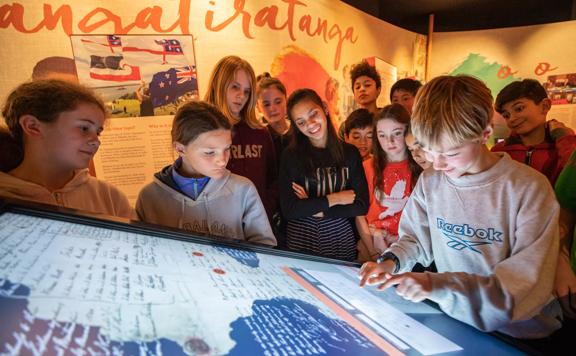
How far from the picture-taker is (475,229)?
3.40 feet

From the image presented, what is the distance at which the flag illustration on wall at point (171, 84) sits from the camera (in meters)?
2.63

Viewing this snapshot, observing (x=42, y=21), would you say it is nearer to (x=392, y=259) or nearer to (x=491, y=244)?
(x=392, y=259)

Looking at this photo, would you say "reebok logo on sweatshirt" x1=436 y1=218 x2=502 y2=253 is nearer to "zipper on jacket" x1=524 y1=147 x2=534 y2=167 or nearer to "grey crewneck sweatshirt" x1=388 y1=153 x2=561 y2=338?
"grey crewneck sweatshirt" x1=388 y1=153 x2=561 y2=338

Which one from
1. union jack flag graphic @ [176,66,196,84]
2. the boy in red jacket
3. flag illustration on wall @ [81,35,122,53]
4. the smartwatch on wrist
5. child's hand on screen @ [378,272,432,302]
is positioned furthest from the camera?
union jack flag graphic @ [176,66,196,84]

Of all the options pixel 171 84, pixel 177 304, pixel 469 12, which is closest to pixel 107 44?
pixel 171 84

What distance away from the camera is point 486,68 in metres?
5.91

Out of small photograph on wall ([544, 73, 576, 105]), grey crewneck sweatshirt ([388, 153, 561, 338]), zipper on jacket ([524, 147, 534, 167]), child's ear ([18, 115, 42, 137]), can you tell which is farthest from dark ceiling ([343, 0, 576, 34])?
child's ear ([18, 115, 42, 137])

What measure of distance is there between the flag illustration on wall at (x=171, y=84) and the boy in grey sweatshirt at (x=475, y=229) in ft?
7.16

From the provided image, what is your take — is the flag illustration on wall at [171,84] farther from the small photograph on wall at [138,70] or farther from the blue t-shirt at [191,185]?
the blue t-shirt at [191,185]

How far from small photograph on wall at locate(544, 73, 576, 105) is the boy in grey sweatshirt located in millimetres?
5777

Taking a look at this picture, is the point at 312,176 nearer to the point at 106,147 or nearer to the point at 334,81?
the point at 106,147

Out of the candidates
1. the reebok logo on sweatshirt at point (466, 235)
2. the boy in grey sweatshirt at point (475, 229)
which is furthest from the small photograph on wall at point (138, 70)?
the reebok logo on sweatshirt at point (466, 235)

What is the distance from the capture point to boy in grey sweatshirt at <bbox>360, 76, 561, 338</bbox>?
80 cm

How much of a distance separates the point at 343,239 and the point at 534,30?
6059 mm
